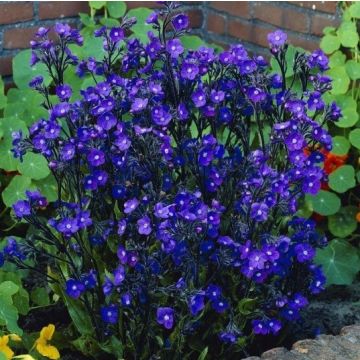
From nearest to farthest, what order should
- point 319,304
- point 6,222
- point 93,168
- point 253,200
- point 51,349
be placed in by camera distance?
point 253,200 → point 93,168 → point 51,349 → point 319,304 → point 6,222

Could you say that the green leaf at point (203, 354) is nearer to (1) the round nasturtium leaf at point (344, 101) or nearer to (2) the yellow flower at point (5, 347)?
(2) the yellow flower at point (5, 347)

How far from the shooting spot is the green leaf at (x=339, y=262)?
9.00 feet

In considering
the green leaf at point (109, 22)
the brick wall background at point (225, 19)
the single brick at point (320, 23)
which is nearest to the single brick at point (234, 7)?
the brick wall background at point (225, 19)

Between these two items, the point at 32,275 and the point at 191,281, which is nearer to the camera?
the point at 191,281

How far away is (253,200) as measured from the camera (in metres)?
1.99

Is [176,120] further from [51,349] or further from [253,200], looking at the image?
[51,349]

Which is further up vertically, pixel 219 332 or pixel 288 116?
pixel 288 116

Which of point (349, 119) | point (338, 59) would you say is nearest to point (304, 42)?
point (338, 59)

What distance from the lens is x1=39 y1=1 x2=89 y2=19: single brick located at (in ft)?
10.6

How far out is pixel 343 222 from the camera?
295 centimetres

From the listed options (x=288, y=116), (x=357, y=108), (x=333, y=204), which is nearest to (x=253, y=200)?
(x=288, y=116)

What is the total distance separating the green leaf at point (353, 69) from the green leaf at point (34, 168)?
1160 millimetres

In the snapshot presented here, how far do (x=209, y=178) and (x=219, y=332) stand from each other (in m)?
0.42

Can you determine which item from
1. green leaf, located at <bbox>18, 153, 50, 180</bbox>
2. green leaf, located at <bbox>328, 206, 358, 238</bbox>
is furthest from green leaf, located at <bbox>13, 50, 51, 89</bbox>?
green leaf, located at <bbox>328, 206, 358, 238</bbox>
